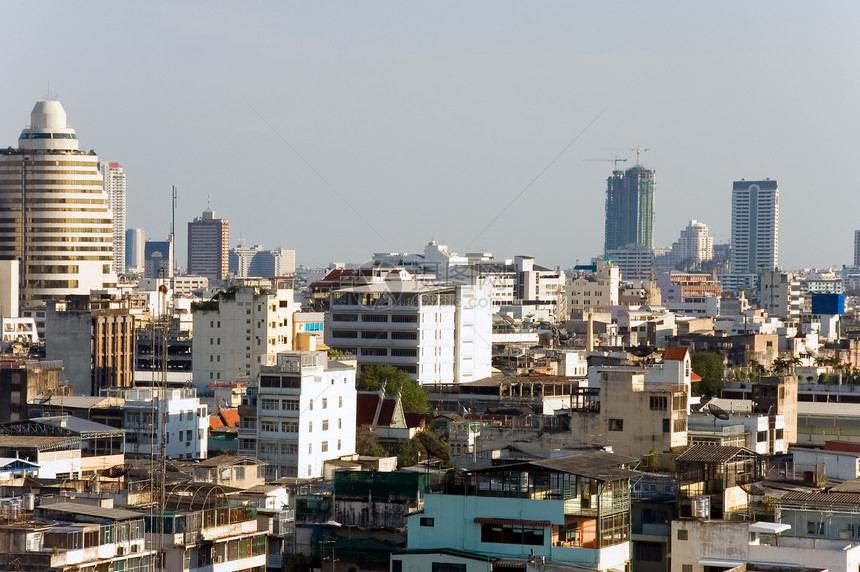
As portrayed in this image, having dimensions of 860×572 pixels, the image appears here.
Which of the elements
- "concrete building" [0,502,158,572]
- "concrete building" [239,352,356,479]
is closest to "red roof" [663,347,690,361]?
"concrete building" [239,352,356,479]

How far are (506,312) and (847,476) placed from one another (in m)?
94.3

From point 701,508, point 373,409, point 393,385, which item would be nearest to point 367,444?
point 373,409

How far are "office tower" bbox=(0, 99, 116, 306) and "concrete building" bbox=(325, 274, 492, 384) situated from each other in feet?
174

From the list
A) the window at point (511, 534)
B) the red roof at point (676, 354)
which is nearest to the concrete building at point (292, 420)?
the red roof at point (676, 354)

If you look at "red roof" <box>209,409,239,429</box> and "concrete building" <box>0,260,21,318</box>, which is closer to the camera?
"red roof" <box>209,409,239,429</box>

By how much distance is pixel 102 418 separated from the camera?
172 feet

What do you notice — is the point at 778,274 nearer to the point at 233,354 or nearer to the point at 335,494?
the point at 233,354

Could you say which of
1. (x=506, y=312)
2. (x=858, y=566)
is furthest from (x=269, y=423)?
(x=506, y=312)

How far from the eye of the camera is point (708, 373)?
6275 cm

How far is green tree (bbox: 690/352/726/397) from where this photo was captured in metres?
59.8

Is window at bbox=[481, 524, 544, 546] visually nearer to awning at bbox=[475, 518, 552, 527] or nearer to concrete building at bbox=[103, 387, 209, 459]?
awning at bbox=[475, 518, 552, 527]

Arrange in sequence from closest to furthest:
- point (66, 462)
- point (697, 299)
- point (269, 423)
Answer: point (66, 462)
point (269, 423)
point (697, 299)

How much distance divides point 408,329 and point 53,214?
57886mm

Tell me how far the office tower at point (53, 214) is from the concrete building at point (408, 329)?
174 ft
